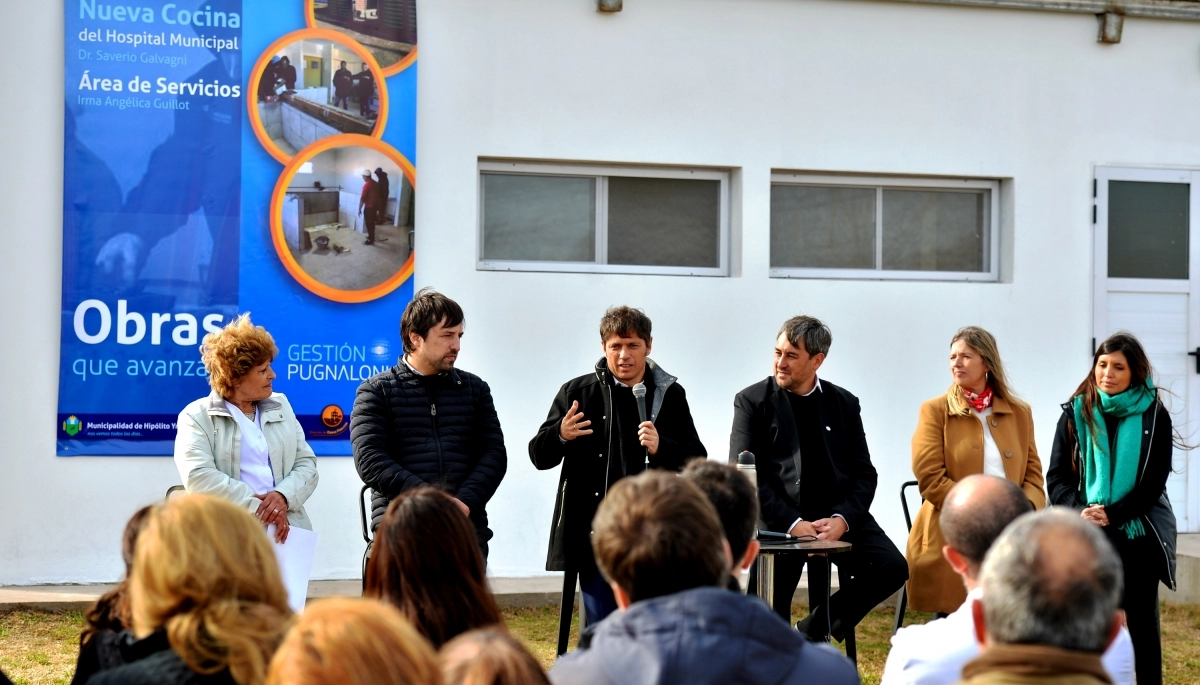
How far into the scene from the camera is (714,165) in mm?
7371

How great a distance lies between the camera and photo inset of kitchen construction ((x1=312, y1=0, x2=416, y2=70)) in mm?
6809

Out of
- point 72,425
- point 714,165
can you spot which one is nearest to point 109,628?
point 72,425

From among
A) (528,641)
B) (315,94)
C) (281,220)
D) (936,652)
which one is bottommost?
(528,641)

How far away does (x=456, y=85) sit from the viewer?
6.99 metres

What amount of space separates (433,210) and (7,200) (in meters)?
2.19

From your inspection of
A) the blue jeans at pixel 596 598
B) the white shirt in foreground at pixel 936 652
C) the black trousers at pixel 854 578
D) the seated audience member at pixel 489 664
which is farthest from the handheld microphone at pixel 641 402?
the seated audience member at pixel 489 664

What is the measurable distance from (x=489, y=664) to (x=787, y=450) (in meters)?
3.70

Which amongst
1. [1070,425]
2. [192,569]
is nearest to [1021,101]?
[1070,425]

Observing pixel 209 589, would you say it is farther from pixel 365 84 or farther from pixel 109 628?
pixel 365 84

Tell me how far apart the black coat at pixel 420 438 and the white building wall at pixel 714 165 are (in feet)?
6.93

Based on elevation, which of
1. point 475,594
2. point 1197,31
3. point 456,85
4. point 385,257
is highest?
point 1197,31

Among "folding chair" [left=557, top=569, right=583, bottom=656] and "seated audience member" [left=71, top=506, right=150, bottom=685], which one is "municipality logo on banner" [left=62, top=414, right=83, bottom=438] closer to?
"folding chair" [left=557, top=569, right=583, bottom=656]

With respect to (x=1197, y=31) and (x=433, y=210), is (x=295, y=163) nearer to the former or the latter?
(x=433, y=210)

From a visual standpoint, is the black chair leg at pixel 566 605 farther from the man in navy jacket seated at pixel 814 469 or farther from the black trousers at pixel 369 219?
the black trousers at pixel 369 219
